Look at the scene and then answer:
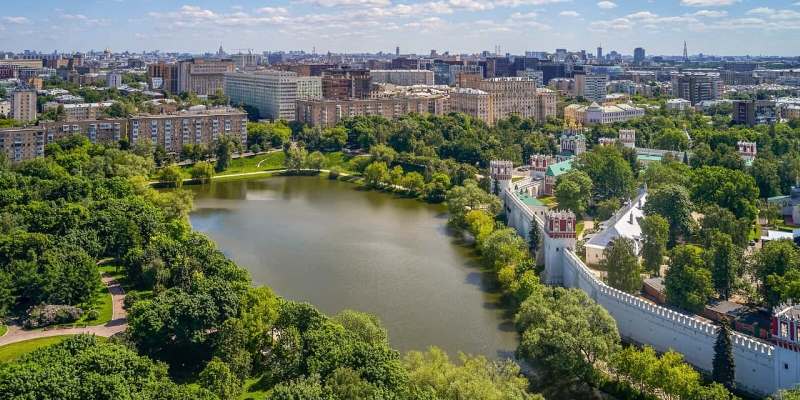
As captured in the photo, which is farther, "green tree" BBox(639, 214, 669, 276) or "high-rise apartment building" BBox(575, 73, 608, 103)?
"high-rise apartment building" BBox(575, 73, 608, 103)

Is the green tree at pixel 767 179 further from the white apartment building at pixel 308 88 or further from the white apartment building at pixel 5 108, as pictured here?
the white apartment building at pixel 5 108

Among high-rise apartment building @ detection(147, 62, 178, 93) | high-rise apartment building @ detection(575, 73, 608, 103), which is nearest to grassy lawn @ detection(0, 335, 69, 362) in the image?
high-rise apartment building @ detection(147, 62, 178, 93)

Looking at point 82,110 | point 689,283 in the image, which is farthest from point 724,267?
point 82,110

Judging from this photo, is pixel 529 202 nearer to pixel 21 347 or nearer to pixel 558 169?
pixel 558 169

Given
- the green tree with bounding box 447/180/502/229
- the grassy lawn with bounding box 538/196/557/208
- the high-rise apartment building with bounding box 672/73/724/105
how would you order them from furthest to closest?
1. the high-rise apartment building with bounding box 672/73/724/105
2. the grassy lawn with bounding box 538/196/557/208
3. the green tree with bounding box 447/180/502/229

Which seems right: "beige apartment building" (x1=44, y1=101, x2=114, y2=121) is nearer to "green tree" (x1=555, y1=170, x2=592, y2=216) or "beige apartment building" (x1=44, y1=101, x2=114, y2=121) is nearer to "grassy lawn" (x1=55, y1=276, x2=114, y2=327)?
"grassy lawn" (x1=55, y1=276, x2=114, y2=327)

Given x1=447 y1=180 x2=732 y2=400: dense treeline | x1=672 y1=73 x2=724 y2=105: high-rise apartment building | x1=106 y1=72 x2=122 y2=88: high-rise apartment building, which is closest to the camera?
x1=447 y1=180 x2=732 y2=400: dense treeline

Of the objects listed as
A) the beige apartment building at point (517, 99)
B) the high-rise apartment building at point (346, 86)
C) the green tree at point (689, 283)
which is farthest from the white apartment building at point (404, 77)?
the green tree at point (689, 283)
